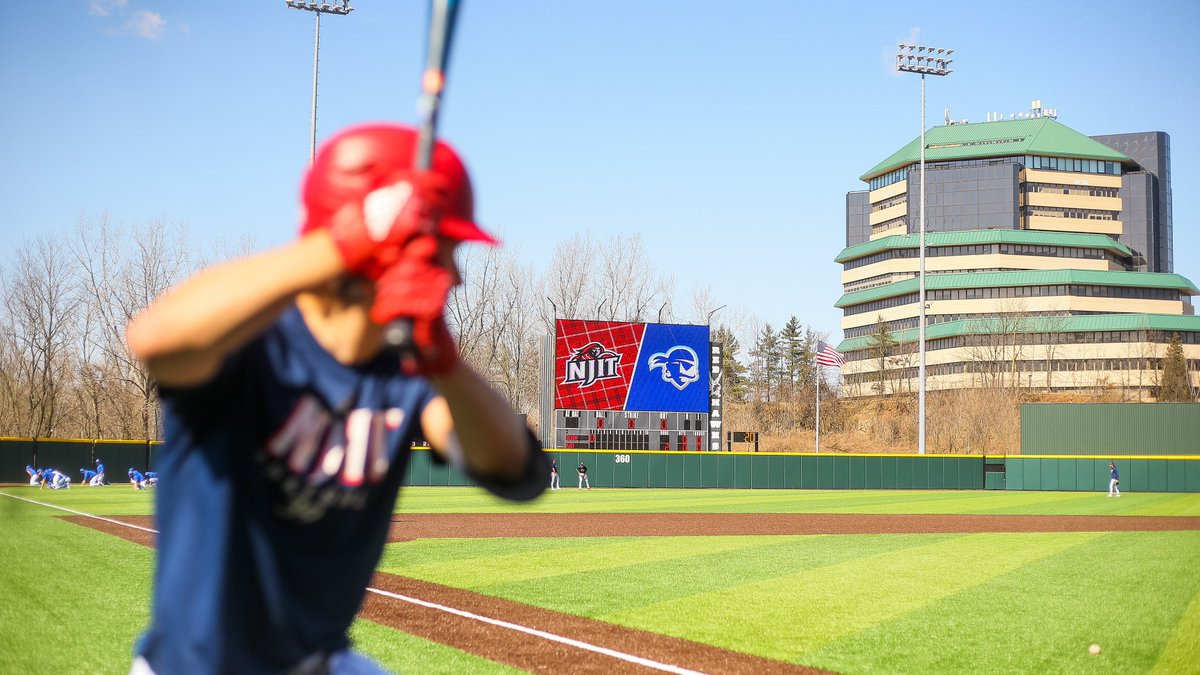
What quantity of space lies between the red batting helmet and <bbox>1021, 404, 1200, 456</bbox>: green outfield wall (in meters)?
59.6

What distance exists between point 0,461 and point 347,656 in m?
39.4

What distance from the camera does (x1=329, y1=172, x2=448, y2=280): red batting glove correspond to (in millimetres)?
1497

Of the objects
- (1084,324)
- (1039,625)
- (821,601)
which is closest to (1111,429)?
(1084,324)

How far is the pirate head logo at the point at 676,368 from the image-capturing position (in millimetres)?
43500

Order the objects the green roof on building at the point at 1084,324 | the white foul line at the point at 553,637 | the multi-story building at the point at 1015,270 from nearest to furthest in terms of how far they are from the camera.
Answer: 1. the white foul line at the point at 553,637
2. the green roof on building at the point at 1084,324
3. the multi-story building at the point at 1015,270

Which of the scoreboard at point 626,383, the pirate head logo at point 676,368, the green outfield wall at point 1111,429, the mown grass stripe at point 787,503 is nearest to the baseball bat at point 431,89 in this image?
the mown grass stripe at point 787,503

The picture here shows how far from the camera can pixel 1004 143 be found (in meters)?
109

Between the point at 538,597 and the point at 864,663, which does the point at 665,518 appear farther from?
the point at 864,663

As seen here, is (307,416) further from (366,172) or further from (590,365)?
(590,365)

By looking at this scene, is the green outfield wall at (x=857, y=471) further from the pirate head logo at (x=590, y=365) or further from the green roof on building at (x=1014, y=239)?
the green roof on building at (x=1014, y=239)

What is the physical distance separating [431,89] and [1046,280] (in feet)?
351

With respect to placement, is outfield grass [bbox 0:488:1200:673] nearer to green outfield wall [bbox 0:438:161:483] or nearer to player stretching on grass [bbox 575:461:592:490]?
green outfield wall [bbox 0:438:161:483]

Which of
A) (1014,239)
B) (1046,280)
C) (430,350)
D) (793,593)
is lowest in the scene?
(793,593)

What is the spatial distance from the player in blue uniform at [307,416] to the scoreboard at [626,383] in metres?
40.4
